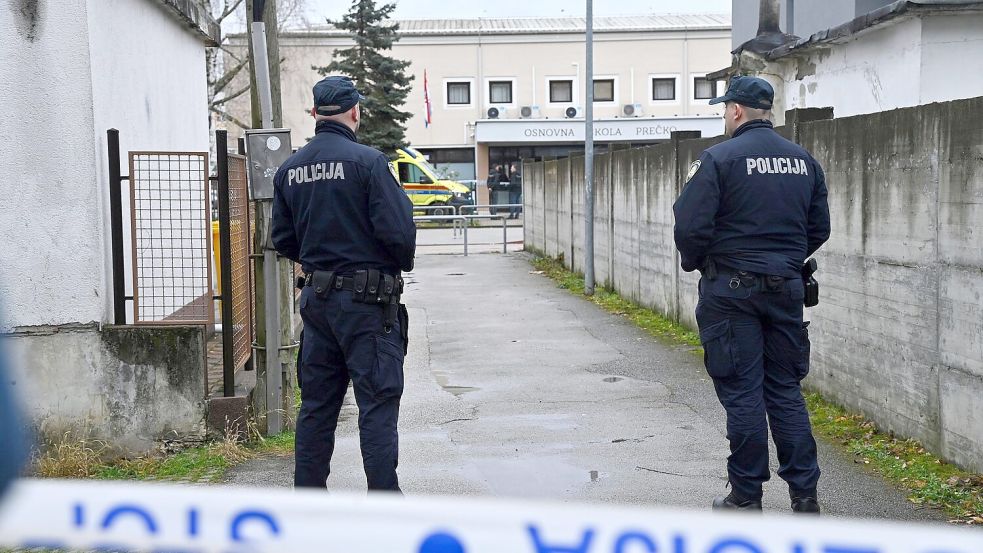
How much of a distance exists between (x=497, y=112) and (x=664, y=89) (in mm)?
7129

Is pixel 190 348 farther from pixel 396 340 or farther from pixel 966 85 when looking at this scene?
pixel 966 85

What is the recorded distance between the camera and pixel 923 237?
6.61 m

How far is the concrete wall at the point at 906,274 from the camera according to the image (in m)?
6.05

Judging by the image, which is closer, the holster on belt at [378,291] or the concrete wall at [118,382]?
the holster on belt at [378,291]

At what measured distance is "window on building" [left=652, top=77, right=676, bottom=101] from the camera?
46562mm

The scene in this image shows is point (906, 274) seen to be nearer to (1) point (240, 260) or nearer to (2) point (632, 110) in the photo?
(1) point (240, 260)

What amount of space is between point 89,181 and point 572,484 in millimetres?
3379

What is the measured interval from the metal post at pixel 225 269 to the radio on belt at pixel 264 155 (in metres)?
0.30

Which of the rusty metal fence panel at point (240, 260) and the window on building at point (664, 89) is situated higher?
the window on building at point (664, 89)

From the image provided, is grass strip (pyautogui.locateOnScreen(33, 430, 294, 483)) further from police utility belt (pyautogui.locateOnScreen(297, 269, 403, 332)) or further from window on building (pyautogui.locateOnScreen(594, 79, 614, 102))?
window on building (pyautogui.locateOnScreen(594, 79, 614, 102))

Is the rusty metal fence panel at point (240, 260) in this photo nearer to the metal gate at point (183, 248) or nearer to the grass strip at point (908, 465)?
the metal gate at point (183, 248)

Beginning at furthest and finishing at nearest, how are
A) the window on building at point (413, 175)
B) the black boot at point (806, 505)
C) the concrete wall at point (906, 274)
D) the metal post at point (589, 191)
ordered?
1. the window on building at point (413, 175)
2. the metal post at point (589, 191)
3. the concrete wall at point (906, 274)
4. the black boot at point (806, 505)

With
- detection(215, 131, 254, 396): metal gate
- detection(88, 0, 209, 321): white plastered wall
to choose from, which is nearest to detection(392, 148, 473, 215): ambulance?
detection(88, 0, 209, 321): white plastered wall

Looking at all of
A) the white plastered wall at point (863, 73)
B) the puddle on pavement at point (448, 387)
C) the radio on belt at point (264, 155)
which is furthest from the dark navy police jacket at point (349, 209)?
the white plastered wall at point (863, 73)
